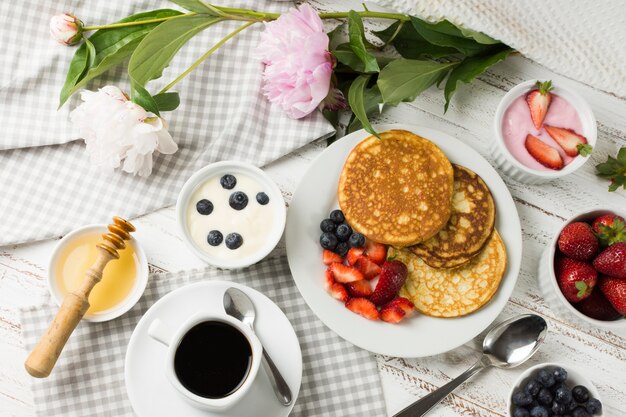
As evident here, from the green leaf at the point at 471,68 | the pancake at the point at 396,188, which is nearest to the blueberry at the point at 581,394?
the pancake at the point at 396,188

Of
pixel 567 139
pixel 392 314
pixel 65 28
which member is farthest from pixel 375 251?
pixel 65 28

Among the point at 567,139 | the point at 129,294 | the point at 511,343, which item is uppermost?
the point at 567,139

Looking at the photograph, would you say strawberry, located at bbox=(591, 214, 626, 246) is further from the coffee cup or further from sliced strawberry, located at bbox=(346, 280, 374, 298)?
the coffee cup

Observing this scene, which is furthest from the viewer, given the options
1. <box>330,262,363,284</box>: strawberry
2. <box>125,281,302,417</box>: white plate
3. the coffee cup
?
<box>330,262,363,284</box>: strawberry

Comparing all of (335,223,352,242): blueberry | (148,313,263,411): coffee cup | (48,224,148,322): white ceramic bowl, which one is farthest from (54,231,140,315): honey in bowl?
(335,223,352,242): blueberry

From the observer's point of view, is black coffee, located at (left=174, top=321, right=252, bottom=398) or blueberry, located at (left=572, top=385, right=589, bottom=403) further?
blueberry, located at (left=572, top=385, right=589, bottom=403)

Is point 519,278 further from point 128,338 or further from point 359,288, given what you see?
point 128,338

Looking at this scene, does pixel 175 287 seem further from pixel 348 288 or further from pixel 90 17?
pixel 90 17

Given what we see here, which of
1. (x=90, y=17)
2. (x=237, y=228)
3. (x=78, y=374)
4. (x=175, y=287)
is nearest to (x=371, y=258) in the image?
(x=237, y=228)

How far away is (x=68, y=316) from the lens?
1495 millimetres

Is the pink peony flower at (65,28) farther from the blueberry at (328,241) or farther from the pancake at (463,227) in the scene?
the pancake at (463,227)

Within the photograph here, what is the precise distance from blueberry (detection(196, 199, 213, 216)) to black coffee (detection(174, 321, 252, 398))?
10.2 inches

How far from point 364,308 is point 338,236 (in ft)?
0.58

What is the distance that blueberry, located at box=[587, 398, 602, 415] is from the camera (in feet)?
5.22
